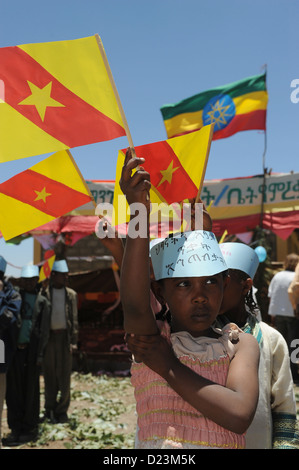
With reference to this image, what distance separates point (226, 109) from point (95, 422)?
6.96m

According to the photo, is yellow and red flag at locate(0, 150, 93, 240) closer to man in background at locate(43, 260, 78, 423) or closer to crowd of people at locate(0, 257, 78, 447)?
crowd of people at locate(0, 257, 78, 447)

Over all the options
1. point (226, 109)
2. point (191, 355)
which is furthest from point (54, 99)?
point (226, 109)

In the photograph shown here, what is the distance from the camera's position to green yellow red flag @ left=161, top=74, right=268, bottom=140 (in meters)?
9.55

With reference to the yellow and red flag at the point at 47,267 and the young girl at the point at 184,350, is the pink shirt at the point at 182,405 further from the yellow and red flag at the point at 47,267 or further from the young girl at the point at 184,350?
the yellow and red flag at the point at 47,267

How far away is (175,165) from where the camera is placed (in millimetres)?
2215

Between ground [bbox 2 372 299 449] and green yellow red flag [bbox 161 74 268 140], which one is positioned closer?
ground [bbox 2 372 299 449]

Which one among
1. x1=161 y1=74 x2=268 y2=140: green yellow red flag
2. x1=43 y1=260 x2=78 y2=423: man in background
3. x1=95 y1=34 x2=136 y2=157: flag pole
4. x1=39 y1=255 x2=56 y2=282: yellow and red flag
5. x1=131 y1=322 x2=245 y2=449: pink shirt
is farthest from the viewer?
x1=161 y1=74 x2=268 y2=140: green yellow red flag

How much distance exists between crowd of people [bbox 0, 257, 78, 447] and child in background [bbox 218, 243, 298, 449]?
297 cm

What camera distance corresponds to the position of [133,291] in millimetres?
1268

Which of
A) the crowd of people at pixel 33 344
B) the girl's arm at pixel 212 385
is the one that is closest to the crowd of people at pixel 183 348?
the girl's arm at pixel 212 385

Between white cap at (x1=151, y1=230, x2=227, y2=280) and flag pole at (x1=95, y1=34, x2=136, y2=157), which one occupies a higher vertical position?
flag pole at (x1=95, y1=34, x2=136, y2=157)

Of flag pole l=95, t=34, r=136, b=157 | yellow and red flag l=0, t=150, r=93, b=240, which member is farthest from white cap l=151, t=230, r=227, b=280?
yellow and red flag l=0, t=150, r=93, b=240

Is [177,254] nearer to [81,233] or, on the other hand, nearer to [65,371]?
[65,371]
